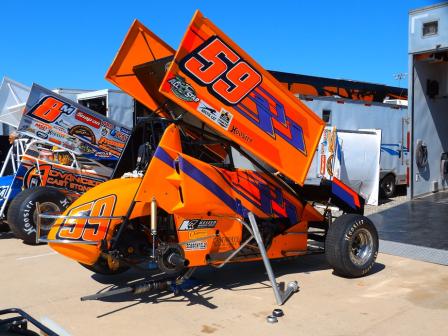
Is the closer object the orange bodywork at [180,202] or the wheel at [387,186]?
the orange bodywork at [180,202]

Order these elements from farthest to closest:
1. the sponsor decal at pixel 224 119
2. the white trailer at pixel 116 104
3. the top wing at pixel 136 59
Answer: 1. the white trailer at pixel 116 104
2. the top wing at pixel 136 59
3. the sponsor decal at pixel 224 119

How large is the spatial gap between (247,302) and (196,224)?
96 cm

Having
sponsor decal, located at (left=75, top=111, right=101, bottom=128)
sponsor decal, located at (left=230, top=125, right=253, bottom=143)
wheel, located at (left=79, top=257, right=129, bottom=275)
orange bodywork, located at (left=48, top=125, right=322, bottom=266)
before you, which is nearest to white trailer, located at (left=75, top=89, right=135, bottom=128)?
sponsor decal, located at (left=75, top=111, right=101, bottom=128)

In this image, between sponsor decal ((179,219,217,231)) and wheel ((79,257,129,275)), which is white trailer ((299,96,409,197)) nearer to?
sponsor decal ((179,219,217,231))

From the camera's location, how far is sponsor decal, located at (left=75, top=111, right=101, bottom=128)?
932 centimetres

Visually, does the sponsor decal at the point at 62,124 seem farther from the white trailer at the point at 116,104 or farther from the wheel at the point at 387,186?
the wheel at the point at 387,186

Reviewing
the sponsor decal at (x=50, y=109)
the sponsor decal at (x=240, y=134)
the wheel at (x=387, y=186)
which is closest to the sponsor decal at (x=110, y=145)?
the sponsor decal at (x=50, y=109)

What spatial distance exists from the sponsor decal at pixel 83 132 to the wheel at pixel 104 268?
165 inches

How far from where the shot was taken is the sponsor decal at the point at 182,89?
4578 mm

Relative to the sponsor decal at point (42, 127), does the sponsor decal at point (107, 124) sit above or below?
above

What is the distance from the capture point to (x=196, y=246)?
16.8 ft

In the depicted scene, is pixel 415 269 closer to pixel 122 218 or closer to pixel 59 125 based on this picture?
pixel 122 218

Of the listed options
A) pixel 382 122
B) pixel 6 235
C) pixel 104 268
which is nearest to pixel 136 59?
pixel 104 268

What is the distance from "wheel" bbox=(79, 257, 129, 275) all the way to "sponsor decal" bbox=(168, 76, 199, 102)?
6.69 feet
